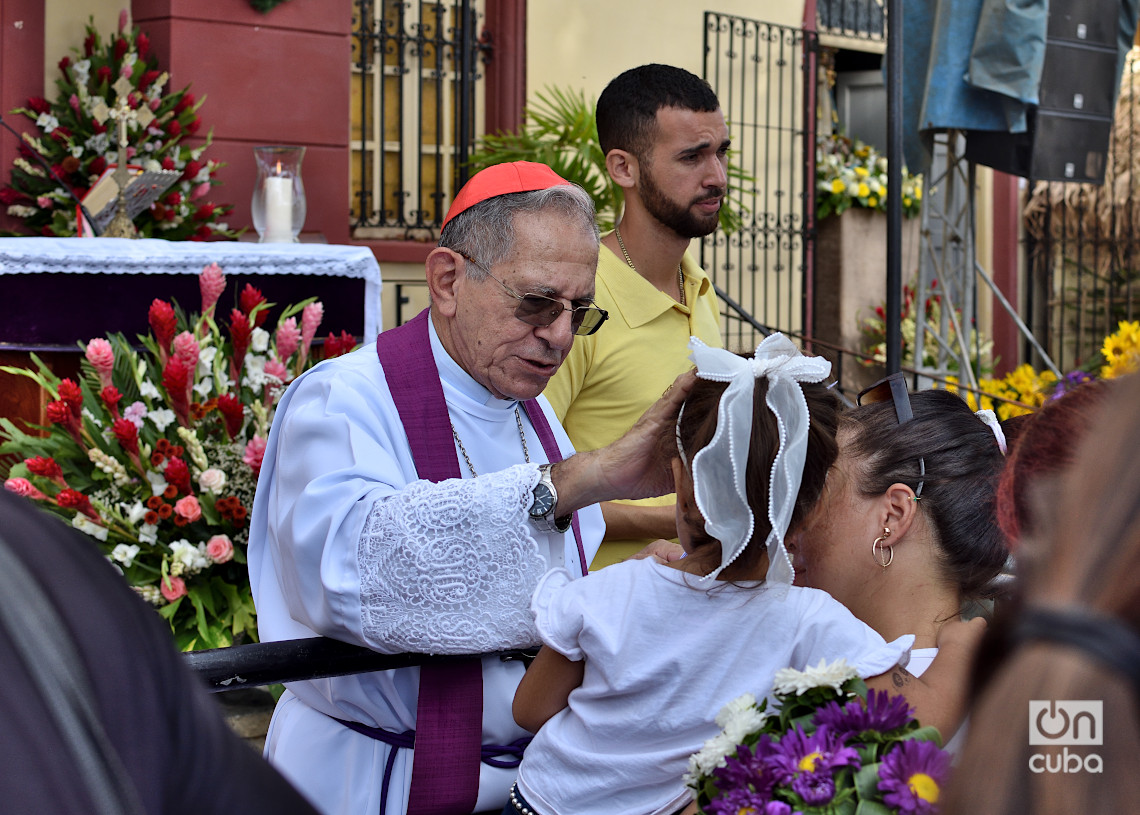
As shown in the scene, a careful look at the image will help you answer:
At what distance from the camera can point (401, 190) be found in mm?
7293

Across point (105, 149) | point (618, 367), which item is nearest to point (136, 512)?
point (618, 367)

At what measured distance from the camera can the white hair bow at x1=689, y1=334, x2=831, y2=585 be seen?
161 cm

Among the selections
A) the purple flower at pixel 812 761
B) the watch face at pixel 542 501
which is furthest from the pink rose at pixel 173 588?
the purple flower at pixel 812 761

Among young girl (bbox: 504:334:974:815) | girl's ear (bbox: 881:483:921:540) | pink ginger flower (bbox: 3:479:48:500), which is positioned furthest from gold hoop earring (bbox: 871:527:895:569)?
pink ginger flower (bbox: 3:479:48:500)

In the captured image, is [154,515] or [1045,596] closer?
[1045,596]

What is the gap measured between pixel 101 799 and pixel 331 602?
103 cm

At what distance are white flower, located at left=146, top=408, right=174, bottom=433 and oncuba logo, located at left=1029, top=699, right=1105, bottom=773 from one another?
3.04 meters

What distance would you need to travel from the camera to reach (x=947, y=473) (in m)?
1.99

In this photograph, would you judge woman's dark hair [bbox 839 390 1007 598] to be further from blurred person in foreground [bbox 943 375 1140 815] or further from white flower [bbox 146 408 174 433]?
white flower [bbox 146 408 174 433]

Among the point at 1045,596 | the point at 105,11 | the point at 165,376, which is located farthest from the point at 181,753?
the point at 105,11

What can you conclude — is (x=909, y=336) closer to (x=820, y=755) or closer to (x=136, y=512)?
(x=136, y=512)

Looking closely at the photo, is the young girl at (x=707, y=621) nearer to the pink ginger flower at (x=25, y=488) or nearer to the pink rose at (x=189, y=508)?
the pink rose at (x=189, y=508)

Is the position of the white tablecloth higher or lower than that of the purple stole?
higher

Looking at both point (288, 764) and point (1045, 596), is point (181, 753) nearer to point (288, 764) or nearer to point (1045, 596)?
point (1045, 596)
